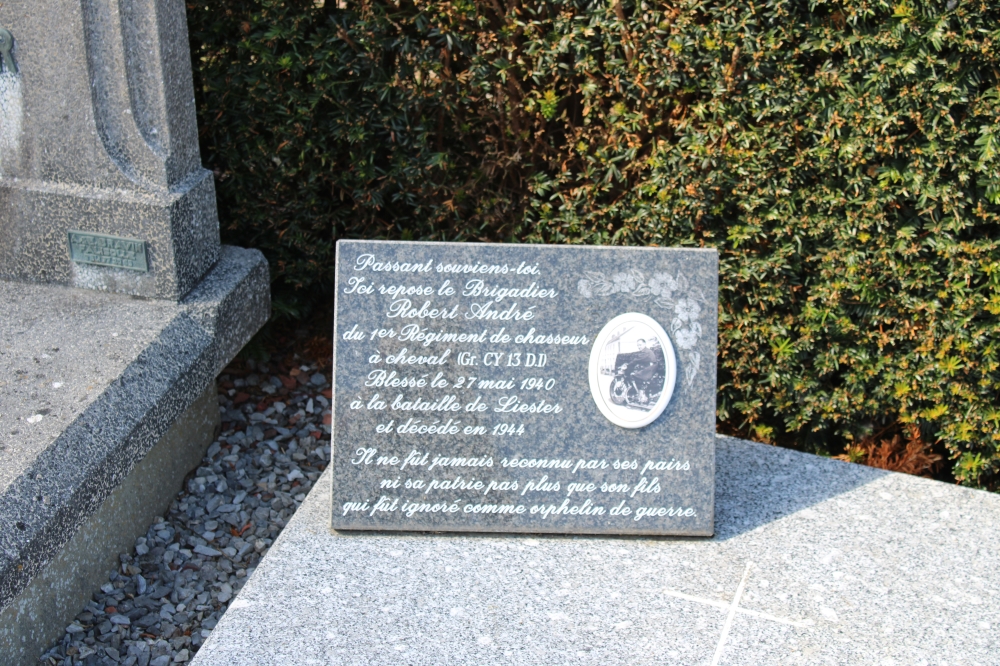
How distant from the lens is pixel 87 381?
8.65 ft

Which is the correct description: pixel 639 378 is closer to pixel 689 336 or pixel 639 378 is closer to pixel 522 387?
pixel 689 336

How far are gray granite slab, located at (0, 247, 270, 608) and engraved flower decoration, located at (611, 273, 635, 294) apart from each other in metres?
1.27

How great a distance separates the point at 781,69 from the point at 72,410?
2.19m

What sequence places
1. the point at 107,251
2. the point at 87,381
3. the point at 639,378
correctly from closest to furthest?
the point at 639,378 < the point at 87,381 < the point at 107,251

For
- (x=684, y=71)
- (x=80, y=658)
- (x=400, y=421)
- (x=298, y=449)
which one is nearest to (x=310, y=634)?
(x=400, y=421)

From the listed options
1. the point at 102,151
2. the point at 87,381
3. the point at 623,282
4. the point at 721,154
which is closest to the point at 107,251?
the point at 102,151

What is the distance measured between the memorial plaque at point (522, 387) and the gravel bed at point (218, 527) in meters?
0.58

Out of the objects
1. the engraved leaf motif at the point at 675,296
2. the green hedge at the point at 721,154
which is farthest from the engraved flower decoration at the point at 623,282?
the green hedge at the point at 721,154

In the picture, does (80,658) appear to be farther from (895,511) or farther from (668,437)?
(895,511)

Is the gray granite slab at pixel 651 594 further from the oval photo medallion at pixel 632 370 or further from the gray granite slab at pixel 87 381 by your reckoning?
the gray granite slab at pixel 87 381

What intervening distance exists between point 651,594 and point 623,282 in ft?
2.58

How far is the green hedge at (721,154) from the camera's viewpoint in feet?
9.05

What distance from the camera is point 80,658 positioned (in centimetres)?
249

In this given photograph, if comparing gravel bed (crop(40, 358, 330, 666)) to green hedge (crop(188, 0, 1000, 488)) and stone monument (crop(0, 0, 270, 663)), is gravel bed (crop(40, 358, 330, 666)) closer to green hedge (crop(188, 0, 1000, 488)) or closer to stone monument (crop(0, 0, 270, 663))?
stone monument (crop(0, 0, 270, 663))
